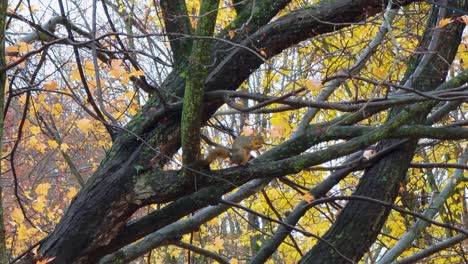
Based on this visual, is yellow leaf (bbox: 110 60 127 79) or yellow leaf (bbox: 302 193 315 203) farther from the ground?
yellow leaf (bbox: 110 60 127 79)

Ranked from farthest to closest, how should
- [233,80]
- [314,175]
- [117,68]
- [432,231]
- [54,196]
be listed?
[54,196], [432,231], [314,175], [117,68], [233,80]

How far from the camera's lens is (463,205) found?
6723mm

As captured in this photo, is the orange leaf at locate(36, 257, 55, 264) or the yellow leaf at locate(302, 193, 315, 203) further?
the yellow leaf at locate(302, 193, 315, 203)

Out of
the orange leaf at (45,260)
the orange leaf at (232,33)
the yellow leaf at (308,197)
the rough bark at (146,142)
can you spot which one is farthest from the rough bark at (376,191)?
the orange leaf at (45,260)

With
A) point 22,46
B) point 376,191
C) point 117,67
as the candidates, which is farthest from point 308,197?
point 22,46

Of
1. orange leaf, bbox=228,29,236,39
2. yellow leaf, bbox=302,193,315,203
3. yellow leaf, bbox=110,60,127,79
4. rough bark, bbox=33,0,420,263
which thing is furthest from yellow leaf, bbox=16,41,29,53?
yellow leaf, bbox=302,193,315,203

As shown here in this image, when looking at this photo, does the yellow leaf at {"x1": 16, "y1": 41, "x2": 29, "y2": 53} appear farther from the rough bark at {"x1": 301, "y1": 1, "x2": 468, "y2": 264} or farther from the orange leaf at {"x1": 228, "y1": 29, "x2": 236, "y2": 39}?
the rough bark at {"x1": 301, "y1": 1, "x2": 468, "y2": 264}

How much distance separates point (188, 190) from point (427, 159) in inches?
170

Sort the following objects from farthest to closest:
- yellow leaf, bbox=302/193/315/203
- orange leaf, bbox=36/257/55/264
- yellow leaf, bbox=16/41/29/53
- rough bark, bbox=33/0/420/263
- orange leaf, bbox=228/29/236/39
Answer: yellow leaf, bbox=302/193/315/203 → yellow leaf, bbox=16/41/29/53 → orange leaf, bbox=228/29/236/39 → rough bark, bbox=33/0/420/263 → orange leaf, bbox=36/257/55/264

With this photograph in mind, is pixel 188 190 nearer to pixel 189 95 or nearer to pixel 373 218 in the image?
pixel 189 95

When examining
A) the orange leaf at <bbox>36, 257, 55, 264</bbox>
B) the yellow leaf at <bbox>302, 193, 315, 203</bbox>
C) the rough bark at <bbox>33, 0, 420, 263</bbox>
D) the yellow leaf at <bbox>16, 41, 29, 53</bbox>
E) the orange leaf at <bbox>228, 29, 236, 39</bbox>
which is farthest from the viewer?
the yellow leaf at <bbox>302, 193, 315, 203</bbox>

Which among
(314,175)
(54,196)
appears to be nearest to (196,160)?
(314,175)

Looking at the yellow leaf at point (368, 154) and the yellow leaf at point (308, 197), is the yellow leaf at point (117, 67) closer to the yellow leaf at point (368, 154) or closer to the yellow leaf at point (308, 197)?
the yellow leaf at point (308, 197)

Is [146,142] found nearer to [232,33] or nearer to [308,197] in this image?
[232,33]
